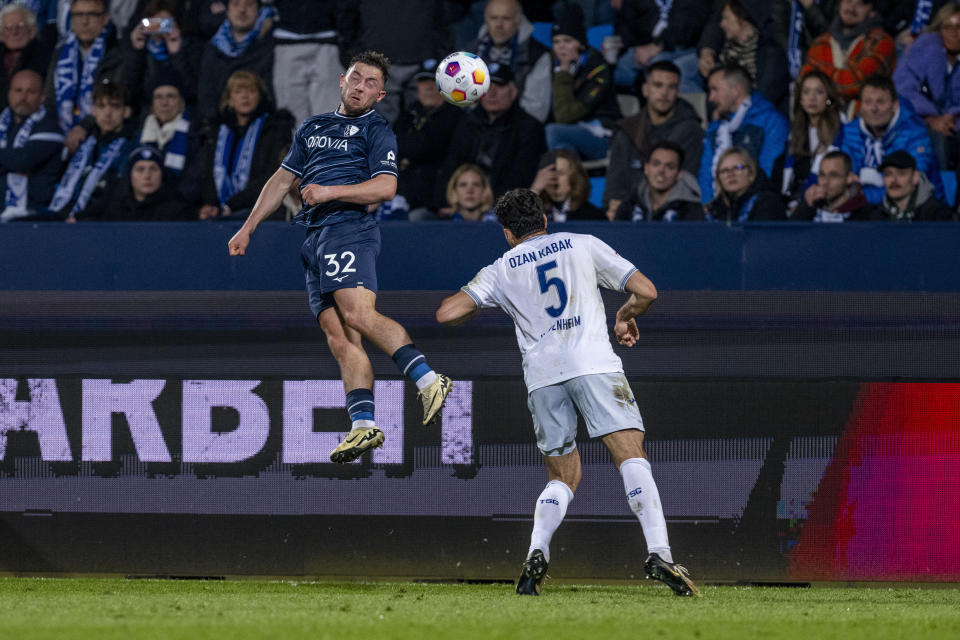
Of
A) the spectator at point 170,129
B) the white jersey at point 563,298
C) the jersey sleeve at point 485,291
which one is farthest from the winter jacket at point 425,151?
the white jersey at point 563,298

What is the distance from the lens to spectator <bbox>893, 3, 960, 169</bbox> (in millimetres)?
9828

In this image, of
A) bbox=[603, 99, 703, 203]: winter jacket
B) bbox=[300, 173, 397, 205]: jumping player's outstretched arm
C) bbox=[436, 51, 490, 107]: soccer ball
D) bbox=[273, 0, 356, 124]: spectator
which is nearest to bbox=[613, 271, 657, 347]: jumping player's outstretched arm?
bbox=[300, 173, 397, 205]: jumping player's outstretched arm

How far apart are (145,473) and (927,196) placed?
5.18 m

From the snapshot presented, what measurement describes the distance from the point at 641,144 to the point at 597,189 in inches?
19.2

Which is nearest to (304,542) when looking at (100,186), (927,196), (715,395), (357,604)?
(357,604)

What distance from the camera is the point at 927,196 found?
29.7 ft

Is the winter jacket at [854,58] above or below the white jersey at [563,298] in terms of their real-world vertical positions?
above

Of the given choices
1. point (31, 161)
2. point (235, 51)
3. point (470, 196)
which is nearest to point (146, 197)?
point (31, 161)

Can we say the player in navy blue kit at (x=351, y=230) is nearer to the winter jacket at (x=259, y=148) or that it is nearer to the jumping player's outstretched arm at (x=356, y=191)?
the jumping player's outstretched arm at (x=356, y=191)

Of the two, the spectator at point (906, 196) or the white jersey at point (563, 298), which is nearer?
the white jersey at point (563, 298)

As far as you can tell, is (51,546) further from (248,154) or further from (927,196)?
(927,196)

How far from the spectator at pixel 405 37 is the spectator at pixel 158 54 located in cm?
140

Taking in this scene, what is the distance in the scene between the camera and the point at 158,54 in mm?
11180

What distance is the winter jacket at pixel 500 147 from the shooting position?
9.91 m
